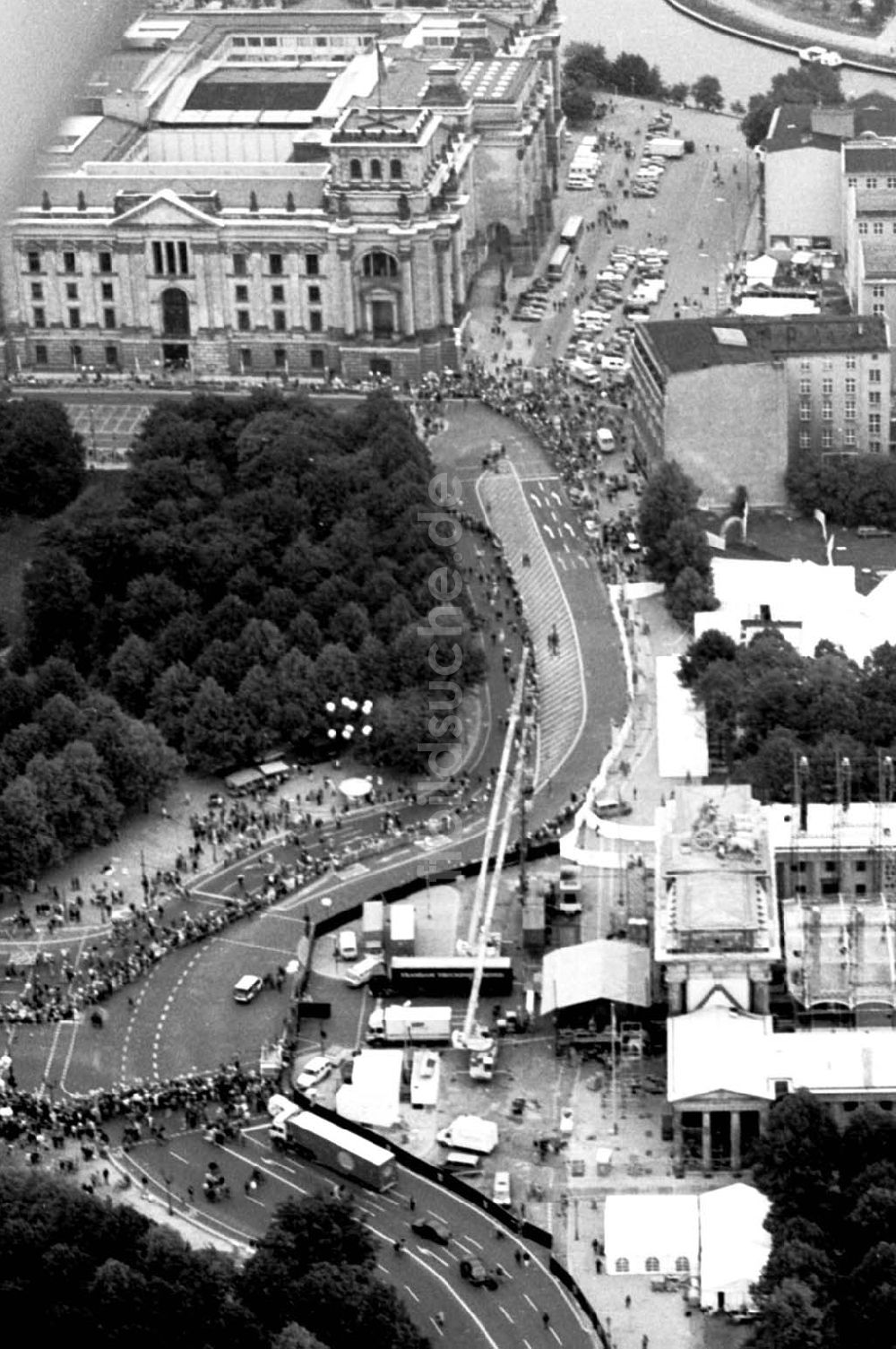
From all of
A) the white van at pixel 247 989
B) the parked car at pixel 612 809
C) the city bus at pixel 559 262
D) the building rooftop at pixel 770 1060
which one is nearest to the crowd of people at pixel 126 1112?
the white van at pixel 247 989

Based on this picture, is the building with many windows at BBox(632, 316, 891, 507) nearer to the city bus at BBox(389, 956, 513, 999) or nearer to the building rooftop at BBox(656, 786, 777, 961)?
the building rooftop at BBox(656, 786, 777, 961)

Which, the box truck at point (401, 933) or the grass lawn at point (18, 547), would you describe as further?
the grass lawn at point (18, 547)

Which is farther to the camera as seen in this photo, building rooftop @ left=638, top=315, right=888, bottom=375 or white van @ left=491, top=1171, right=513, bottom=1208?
building rooftop @ left=638, top=315, right=888, bottom=375

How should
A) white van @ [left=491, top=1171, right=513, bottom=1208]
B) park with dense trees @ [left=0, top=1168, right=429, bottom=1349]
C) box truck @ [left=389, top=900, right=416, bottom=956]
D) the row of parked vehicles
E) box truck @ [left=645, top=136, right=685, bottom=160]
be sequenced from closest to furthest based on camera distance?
park with dense trees @ [left=0, top=1168, right=429, bottom=1349] → white van @ [left=491, top=1171, right=513, bottom=1208] → box truck @ [left=389, top=900, right=416, bottom=956] → the row of parked vehicles → box truck @ [left=645, top=136, right=685, bottom=160]

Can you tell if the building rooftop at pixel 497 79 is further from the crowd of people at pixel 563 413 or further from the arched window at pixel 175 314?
the arched window at pixel 175 314

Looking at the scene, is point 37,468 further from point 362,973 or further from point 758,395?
point 362,973

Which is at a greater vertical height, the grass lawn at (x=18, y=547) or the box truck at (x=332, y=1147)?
the grass lawn at (x=18, y=547)

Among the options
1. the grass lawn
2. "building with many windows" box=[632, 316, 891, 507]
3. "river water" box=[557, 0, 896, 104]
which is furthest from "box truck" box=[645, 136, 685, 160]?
the grass lawn
